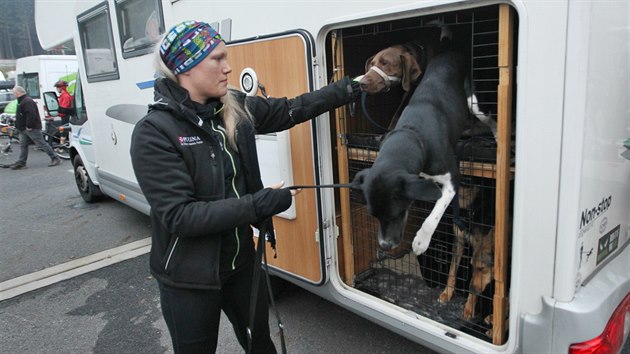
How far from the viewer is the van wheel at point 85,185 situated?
7.17 m

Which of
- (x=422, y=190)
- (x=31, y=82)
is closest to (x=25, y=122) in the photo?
(x=31, y=82)

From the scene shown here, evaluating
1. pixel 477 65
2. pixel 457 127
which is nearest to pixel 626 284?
pixel 457 127

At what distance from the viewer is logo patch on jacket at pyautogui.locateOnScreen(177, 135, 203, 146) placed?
1869mm

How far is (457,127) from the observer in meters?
2.24

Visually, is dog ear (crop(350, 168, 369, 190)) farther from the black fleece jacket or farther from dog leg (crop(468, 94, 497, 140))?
dog leg (crop(468, 94, 497, 140))

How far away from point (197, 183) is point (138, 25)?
2885 millimetres

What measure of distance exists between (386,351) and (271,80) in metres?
1.97

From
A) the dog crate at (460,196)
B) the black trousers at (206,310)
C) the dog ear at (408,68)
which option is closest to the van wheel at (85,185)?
the dog crate at (460,196)

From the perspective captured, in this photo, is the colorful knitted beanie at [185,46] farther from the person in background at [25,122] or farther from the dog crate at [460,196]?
the person in background at [25,122]

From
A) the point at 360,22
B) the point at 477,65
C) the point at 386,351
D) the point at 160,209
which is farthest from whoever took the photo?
the point at 386,351

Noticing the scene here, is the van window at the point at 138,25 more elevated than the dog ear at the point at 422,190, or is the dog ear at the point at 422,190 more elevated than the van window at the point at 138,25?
the van window at the point at 138,25

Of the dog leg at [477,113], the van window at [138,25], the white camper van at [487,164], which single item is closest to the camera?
the white camper van at [487,164]

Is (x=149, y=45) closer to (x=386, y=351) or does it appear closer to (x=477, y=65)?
(x=477, y=65)

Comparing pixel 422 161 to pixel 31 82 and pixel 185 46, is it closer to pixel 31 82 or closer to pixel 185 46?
pixel 185 46
